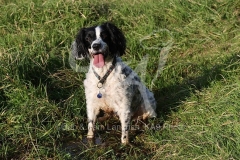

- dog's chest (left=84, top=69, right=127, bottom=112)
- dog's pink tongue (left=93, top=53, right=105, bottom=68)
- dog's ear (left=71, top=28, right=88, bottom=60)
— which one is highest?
dog's ear (left=71, top=28, right=88, bottom=60)

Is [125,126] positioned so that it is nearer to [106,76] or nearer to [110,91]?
[110,91]

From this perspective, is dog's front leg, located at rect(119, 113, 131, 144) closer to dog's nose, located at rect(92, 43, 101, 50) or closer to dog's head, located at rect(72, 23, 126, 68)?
dog's head, located at rect(72, 23, 126, 68)

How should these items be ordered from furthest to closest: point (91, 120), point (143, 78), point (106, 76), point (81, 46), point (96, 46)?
1. point (143, 78)
2. point (91, 120)
3. point (81, 46)
4. point (106, 76)
5. point (96, 46)

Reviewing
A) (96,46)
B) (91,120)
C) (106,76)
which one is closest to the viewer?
(96,46)

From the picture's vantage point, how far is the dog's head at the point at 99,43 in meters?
4.13

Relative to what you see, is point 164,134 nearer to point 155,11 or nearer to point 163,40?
point 163,40

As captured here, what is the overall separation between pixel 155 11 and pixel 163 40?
799 mm

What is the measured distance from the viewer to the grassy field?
394 centimetres

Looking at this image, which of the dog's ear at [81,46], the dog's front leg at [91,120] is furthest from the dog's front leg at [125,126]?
the dog's ear at [81,46]

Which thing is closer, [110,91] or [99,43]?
[99,43]

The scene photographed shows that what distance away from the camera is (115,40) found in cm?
432

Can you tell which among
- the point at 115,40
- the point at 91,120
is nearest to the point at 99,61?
the point at 115,40

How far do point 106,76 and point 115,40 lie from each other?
1.32 feet

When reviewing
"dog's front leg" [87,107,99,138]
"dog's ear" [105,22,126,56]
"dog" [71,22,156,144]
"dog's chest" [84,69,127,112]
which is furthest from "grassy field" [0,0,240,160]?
"dog's ear" [105,22,126,56]
